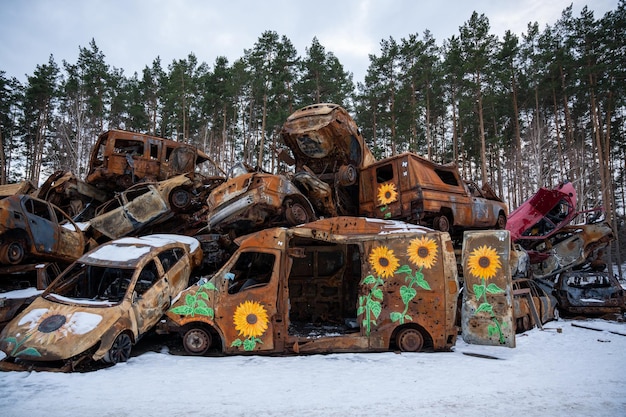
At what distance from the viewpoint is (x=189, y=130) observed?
2983 centimetres

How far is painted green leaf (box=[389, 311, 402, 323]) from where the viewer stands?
6045 millimetres

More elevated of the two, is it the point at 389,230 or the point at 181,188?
the point at 181,188

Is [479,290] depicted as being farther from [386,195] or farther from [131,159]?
[131,159]

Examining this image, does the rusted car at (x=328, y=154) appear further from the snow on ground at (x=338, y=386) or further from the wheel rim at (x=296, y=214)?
the snow on ground at (x=338, y=386)

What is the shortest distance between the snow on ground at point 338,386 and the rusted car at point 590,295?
387 cm

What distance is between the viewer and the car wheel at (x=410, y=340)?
19.8 feet

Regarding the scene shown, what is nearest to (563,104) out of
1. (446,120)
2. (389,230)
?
(446,120)

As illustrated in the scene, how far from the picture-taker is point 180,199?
1112 cm

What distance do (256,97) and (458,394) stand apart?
1011 inches

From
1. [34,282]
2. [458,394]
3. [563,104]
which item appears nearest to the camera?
[458,394]

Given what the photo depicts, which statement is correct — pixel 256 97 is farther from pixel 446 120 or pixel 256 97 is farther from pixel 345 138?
pixel 345 138

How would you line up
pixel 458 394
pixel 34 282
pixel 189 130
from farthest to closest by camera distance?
pixel 189 130, pixel 34 282, pixel 458 394

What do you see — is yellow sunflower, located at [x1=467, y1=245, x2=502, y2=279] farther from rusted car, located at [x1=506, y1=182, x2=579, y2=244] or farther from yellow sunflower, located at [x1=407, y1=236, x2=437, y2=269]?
rusted car, located at [x1=506, y1=182, x2=579, y2=244]

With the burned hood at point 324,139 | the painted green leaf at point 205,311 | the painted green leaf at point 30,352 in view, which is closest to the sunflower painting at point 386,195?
the burned hood at point 324,139
